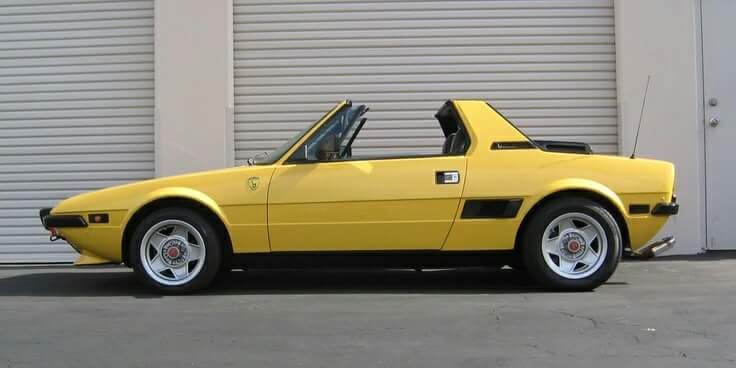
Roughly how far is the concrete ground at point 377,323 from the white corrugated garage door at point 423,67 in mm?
2286

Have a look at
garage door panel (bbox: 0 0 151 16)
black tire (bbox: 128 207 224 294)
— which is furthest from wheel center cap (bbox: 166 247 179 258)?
garage door panel (bbox: 0 0 151 16)

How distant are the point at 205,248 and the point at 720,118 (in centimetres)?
603

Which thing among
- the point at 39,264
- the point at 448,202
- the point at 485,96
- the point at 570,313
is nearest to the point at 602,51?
the point at 485,96

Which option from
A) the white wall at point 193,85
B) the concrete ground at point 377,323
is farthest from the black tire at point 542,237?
Result: the white wall at point 193,85

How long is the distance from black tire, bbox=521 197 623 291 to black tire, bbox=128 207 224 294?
8.11 ft

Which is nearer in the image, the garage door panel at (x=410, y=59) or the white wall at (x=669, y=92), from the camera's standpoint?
the white wall at (x=669, y=92)

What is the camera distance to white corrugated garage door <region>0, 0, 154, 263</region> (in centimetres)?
864

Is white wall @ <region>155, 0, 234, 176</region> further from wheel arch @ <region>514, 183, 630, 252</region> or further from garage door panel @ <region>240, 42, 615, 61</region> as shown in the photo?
wheel arch @ <region>514, 183, 630, 252</region>

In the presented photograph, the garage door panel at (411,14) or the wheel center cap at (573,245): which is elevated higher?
the garage door panel at (411,14)

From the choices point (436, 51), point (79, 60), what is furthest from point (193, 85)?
point (436, 51)

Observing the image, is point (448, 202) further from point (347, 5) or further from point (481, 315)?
point (347, 5)

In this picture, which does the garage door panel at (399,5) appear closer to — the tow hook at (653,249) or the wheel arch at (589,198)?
the wheel arch at (589,198)

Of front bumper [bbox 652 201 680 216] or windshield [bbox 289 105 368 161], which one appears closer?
front bumper [bbox 652 201 680 216]

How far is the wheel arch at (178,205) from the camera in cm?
574
